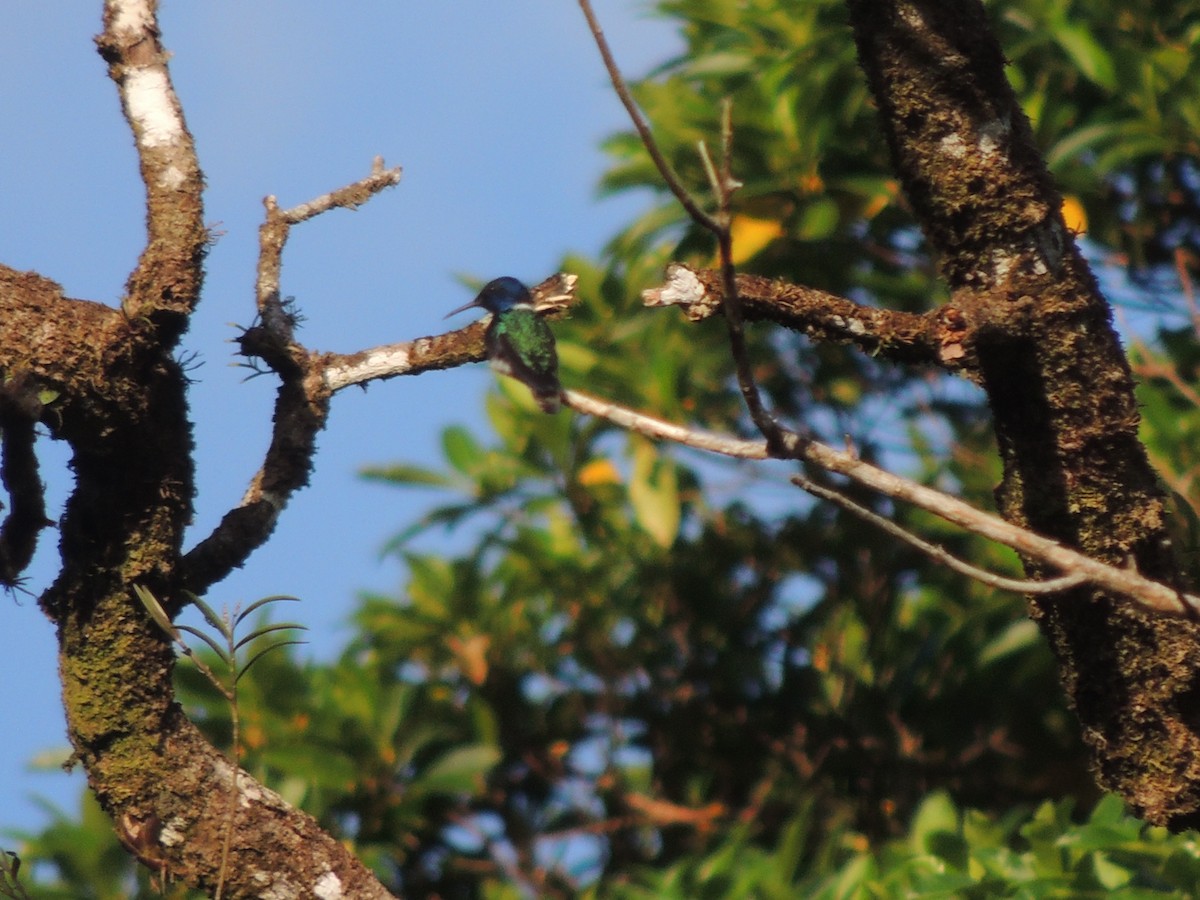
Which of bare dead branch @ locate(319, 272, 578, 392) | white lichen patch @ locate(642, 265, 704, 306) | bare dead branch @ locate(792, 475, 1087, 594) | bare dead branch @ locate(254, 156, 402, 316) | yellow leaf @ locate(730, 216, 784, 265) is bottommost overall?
bare dead branch @ locate(792, 475, 1087, 594)

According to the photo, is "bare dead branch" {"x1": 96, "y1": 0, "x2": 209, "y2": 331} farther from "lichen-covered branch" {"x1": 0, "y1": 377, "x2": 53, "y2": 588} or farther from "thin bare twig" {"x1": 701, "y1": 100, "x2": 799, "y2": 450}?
"thin bare twig" {"x1": 701, "y1": 100, "x2": 799, "y2": 450}

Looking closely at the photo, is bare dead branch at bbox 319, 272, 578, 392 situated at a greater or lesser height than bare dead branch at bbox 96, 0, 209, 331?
lesser

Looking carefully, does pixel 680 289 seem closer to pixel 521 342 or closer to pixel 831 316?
pixel 831 316

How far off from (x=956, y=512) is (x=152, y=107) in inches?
54.9

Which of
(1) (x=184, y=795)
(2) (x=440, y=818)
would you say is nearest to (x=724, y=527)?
(2) (x=440, y=818)

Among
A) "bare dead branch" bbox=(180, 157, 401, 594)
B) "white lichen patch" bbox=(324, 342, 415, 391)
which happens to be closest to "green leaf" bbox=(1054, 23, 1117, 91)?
"bare dead branch" bbox=(180, 157, 401, 594)

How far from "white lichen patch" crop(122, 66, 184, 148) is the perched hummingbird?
59cm

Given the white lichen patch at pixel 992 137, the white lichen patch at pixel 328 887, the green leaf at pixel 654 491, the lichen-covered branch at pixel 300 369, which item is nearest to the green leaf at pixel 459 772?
the green leaf at pixel 654 491

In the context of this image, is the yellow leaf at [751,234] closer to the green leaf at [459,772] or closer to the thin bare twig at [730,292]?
the green leaf at [459,772]

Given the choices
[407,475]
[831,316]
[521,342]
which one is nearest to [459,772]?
[407,475]

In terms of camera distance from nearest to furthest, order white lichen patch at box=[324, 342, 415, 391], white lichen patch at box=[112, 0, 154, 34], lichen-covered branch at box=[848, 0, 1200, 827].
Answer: lichen-covered branch at box=[848, 0, 1200, 827]
white lichen patch at box=[112, 0, 154, 34]
white lichen patch at box=[324, 342, 415, 391]

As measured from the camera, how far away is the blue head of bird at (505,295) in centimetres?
251

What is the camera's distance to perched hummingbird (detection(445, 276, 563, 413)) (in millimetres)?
2348

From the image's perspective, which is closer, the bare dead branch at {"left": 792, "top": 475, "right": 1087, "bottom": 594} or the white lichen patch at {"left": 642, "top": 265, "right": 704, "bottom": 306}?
the bare dead branch at {"left": 792, "top": 475, "right": 1087, "bottom": 594}
